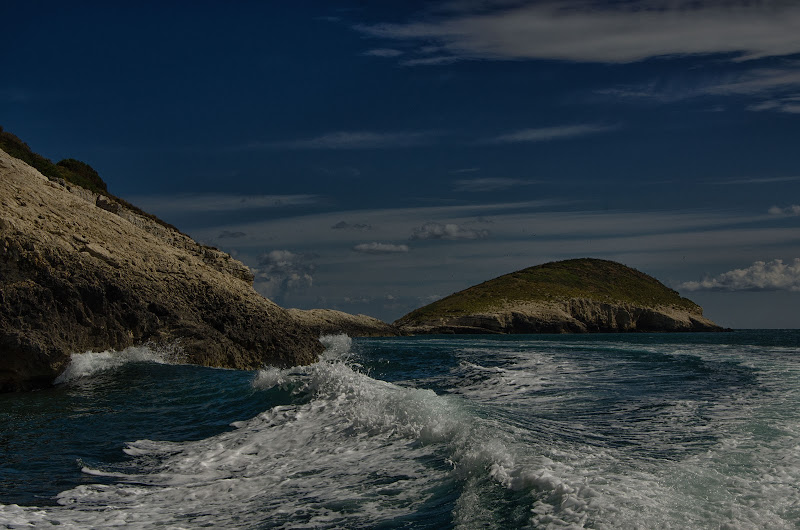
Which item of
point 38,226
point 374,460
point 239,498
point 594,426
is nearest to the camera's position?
point 239,498

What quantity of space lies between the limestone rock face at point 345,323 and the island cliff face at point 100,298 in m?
55.6

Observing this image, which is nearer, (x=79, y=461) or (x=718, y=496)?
(x=718, y=496)

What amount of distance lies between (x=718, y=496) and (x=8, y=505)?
825 centimetres

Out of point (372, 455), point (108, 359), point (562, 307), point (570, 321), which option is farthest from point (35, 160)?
point (562, 307)

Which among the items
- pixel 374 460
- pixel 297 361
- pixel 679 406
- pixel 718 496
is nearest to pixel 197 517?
pixel 374 460

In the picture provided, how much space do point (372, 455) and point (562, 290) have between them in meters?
117

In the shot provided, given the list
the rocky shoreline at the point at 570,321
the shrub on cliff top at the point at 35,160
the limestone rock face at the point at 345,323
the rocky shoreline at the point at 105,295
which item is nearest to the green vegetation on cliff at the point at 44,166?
the shrub on cliff top at the point at 35,160

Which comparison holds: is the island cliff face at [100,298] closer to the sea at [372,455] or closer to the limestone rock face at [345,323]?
the sea at [372,455]

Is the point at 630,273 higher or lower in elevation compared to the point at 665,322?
higher

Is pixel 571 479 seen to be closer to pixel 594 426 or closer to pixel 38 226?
pixel 594 426

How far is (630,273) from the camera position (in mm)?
142375

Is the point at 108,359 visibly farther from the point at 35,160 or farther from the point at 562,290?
the point at 562,290

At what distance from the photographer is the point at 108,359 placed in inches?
675

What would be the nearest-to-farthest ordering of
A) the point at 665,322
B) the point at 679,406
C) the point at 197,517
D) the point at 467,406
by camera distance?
the point at 197,517
the point at 467,406
the point at 679,406
the point at 665,322
